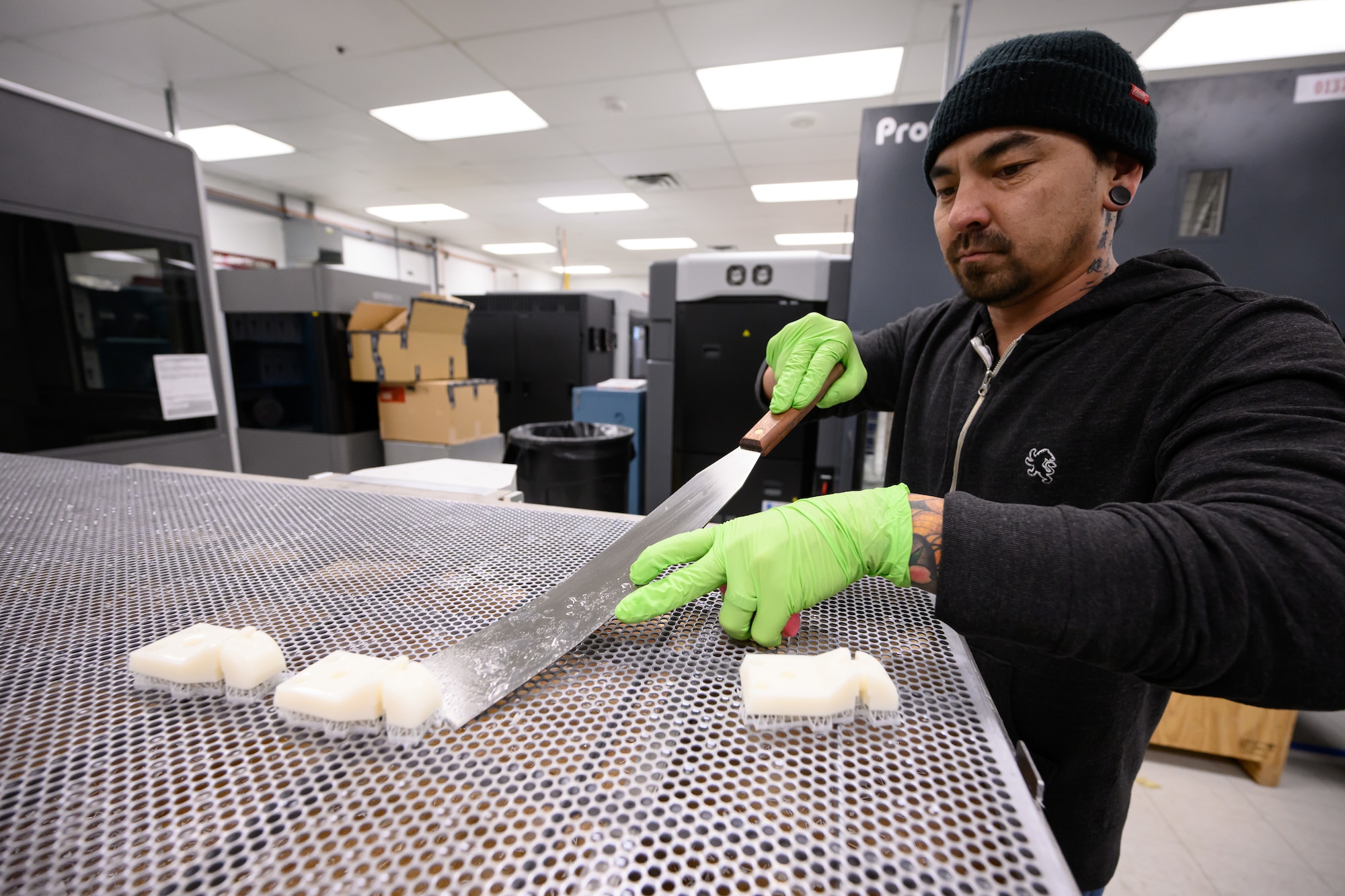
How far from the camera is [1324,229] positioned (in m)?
1.50

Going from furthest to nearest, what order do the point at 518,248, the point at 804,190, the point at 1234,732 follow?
the point at 518,248
the point at 804,190
the point at 1234,732

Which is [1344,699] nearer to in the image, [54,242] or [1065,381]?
[1065,381]

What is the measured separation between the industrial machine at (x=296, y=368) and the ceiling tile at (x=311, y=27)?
1.19 metres

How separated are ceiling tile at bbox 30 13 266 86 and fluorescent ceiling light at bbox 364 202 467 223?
2.86 meters

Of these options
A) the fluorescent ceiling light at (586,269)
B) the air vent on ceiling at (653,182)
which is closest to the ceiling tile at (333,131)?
the air vent on ceiling at (653,182)

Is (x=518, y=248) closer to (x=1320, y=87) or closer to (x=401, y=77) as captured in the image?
(x=401, y=77)

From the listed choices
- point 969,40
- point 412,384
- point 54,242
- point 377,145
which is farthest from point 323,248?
point 969,40

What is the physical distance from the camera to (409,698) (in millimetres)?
388

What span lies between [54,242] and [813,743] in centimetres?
226

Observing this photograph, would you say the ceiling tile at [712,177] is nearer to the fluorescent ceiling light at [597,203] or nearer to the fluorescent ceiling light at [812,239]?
the fluorescent ceiling light at [597,203]

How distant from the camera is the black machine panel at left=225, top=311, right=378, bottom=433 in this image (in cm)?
298

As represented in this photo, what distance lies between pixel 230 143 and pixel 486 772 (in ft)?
19.7

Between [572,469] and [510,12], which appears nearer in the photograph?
[572,469]

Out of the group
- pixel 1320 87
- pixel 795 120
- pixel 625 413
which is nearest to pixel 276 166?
pixel 795 120
